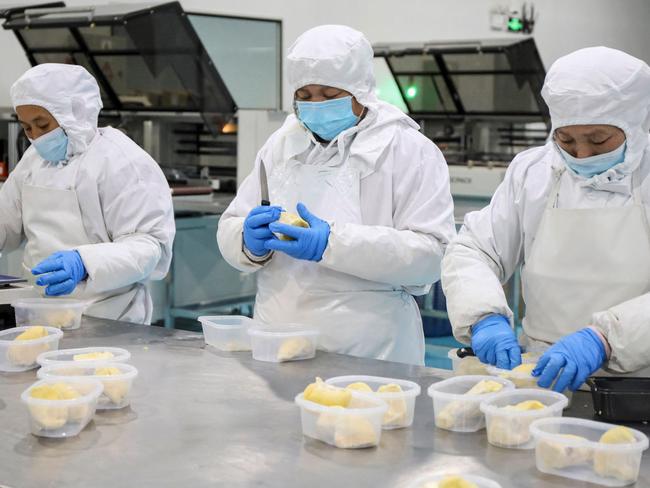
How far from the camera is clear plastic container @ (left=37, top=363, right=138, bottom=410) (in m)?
1.56

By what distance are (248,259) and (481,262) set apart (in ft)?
1.96

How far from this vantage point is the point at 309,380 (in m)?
1.79

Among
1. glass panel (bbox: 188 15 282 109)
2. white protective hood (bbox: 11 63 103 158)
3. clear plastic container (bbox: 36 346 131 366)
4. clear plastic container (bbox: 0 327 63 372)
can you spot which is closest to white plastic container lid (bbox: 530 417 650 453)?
clear plastic container (bbox: 36 346 131 366)

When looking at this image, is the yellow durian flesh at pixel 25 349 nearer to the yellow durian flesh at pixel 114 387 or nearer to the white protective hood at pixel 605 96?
the yellow durian flesh at pixel 114 387

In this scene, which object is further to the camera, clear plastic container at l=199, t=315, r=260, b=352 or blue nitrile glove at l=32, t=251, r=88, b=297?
blue nitrile glove at l=32, t=251, r=88, b=297

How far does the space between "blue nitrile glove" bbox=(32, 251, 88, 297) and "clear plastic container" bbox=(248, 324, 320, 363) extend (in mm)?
540

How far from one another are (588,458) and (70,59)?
4.68m

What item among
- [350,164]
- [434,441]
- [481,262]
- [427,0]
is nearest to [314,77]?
[350,164]

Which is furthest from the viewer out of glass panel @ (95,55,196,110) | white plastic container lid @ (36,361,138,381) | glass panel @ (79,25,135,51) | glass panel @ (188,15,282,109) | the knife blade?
glass panel @ (188,15,282,109)

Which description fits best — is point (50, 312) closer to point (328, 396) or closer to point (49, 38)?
point (328, 396)

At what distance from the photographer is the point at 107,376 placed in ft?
5.11

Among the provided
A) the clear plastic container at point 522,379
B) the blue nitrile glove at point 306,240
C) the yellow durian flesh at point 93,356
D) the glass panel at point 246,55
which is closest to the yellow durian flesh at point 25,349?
the yellow durian flesh at point 93,356

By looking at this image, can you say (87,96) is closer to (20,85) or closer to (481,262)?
(20,85)

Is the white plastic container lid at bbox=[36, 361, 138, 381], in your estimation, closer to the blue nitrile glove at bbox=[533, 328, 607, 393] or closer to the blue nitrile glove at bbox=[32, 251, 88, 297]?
the blue nitrile glove at bbox=[32, 251, 88, 297]
